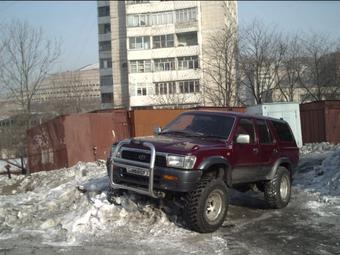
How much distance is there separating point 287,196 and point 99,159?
911 centimetres

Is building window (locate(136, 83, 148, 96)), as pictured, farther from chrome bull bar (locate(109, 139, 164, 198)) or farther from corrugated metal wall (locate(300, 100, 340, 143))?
chrome bull bar (locate(109, 139, 164, 198))

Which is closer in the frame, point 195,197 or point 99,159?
point 195,197

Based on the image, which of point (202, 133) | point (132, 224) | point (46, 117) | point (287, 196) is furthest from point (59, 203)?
point (46, 117)

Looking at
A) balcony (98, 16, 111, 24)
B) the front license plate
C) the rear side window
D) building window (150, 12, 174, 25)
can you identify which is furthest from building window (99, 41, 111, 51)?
the front license plate

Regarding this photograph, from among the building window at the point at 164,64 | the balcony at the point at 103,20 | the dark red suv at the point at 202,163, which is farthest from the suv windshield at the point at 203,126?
the balcony at the point at 103,20

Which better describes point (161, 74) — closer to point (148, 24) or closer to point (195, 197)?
point (148, 24)

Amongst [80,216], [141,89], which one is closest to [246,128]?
[80,216]

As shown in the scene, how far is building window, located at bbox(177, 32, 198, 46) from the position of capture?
64050 millimetres

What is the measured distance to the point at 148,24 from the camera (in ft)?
213

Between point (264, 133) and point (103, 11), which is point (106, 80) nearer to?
point (103, 11)

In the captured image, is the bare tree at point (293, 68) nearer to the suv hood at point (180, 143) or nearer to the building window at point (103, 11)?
the suv hood at point (180, 143)

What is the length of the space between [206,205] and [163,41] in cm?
5798

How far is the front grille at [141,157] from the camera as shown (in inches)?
304

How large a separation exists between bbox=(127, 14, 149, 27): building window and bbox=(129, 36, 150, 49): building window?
5.71 feet
